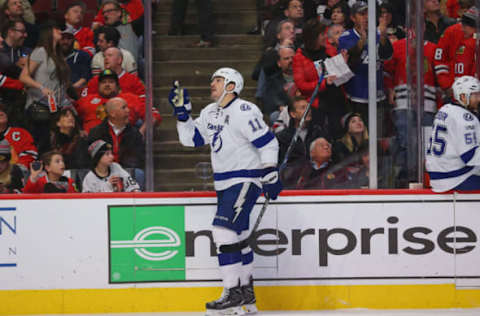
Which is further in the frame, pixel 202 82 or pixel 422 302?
pixel 202 82

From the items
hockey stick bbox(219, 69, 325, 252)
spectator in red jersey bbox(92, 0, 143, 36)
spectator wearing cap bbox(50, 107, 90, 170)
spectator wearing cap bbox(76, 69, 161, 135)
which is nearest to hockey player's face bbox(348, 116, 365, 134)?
hockey stick bbox(219, 69, 325, 252)

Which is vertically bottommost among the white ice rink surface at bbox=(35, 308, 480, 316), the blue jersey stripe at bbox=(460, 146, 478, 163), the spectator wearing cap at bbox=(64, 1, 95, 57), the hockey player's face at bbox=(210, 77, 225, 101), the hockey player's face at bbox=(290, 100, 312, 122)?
the white ice rink surface at bbox=(35, 308, 480, 316)

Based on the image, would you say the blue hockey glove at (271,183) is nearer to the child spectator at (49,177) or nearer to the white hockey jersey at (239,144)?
the white hockey jersey at (239,144)

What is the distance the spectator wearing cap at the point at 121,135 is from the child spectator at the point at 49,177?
23 centimetres

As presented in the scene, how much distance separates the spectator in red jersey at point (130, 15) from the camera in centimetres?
476


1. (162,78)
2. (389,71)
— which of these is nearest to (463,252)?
(389,71)

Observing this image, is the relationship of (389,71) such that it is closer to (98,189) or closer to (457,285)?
(457,285)

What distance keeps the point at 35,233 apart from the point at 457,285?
2.41 metres

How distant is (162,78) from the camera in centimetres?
483

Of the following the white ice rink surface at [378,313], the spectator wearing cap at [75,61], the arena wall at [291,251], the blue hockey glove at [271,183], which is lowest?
the white ice rink surface at [378,313]

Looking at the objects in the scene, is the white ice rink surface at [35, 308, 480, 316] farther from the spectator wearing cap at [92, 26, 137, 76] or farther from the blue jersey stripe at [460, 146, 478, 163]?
the spectator wearing cap at [92, 26, 137, 76]

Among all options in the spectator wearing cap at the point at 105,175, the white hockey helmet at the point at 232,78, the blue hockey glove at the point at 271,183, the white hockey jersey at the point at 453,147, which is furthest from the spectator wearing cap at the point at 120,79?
the white hockey jersey at the point at 453,147

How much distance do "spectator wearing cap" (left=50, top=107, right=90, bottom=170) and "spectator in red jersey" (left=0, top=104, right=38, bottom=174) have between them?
0.41 ft

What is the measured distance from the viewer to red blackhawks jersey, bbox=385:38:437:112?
4.78 meters
